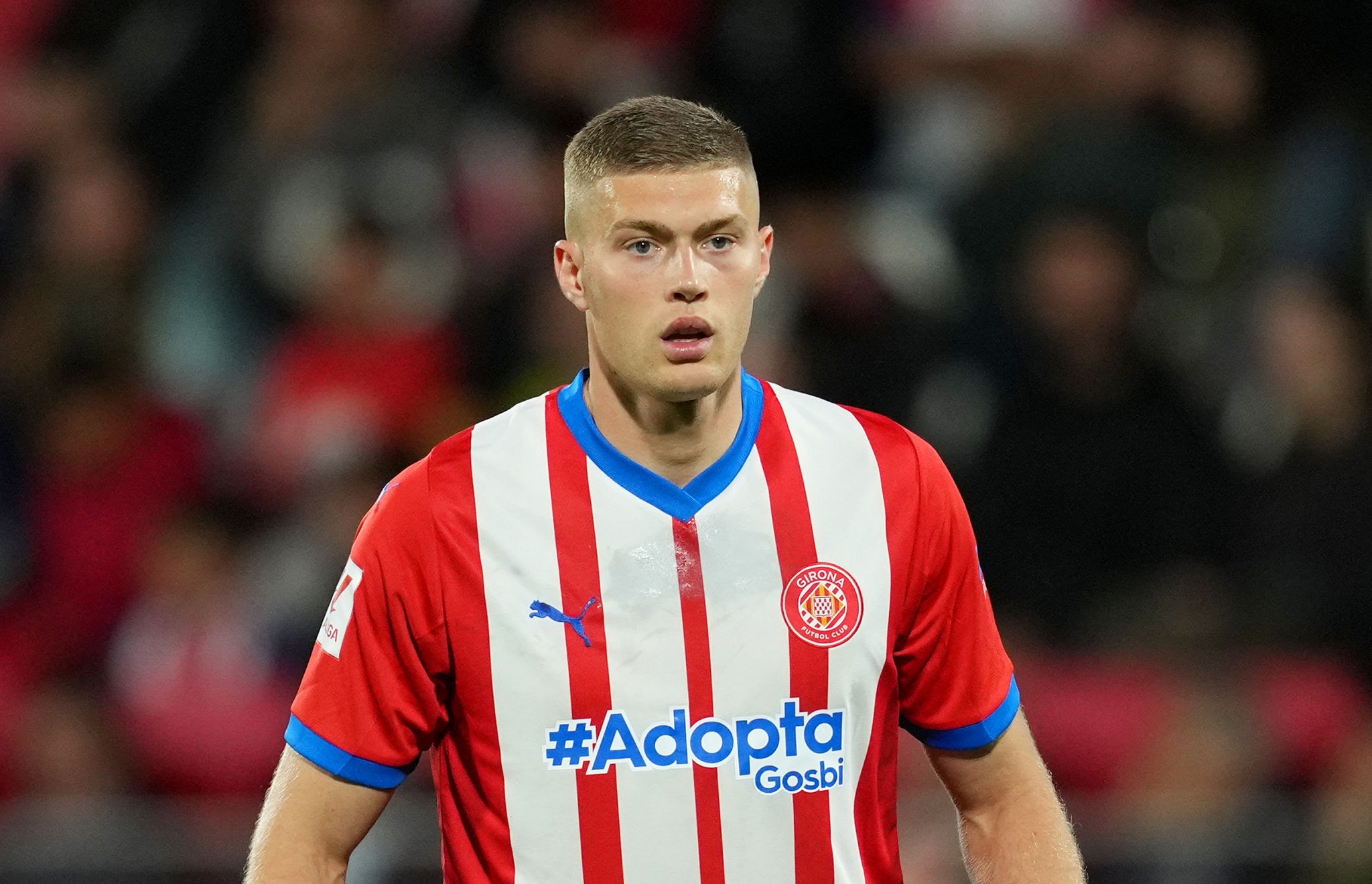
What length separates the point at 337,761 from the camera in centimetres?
286

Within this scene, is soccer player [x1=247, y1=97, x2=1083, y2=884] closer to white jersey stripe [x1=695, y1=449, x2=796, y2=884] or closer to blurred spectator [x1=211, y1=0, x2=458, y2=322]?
white jersey stripe [x1=695, y1=449, x2=796, y2=884]

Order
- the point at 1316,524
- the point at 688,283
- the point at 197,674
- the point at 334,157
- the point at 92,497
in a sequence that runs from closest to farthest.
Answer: the point at 688,283
the point at 1316,524
the point at 197,674
the point at 92,497
the point at 334,157

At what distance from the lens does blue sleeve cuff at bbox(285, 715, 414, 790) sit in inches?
113

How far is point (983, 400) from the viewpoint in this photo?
6098 mm

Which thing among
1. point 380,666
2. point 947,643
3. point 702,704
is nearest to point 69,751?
point 380,666

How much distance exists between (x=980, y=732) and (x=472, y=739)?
787 millimetres

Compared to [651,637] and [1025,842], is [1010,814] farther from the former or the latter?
[651,637]

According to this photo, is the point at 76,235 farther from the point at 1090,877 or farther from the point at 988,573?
the point at 1090,877

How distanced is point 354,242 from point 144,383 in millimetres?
876

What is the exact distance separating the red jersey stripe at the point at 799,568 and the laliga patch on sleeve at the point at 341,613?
65cm

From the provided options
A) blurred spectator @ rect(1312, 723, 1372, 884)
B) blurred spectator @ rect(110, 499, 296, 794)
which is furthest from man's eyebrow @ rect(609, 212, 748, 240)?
blurred spectator @ rect(110, 499, 296, 794)

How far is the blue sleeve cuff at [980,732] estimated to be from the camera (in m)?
3.01

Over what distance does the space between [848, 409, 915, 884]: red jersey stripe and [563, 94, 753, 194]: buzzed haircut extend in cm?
57

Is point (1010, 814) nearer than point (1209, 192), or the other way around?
point (1010, 814)
